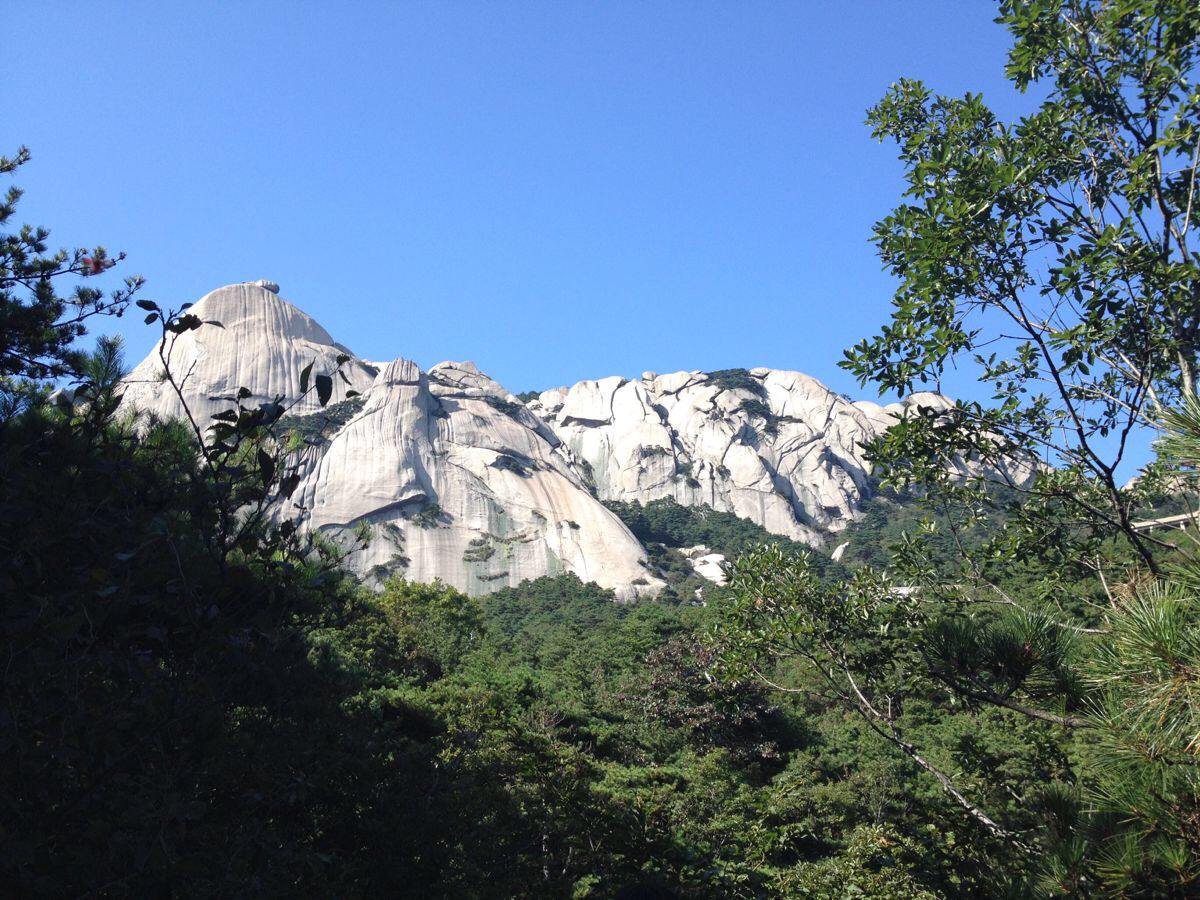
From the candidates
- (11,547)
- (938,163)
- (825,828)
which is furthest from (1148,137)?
(825,828)

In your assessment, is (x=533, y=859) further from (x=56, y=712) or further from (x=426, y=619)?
(x=426, y=619)

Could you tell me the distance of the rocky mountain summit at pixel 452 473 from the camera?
49812 mm

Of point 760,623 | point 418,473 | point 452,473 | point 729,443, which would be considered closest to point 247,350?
point 418,473

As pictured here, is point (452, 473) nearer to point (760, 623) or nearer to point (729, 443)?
point (729, 443)

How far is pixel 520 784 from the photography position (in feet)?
→ 24.3

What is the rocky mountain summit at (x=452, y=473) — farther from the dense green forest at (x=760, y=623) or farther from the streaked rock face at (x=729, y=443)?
the dense green forest at (x=760, y=623)

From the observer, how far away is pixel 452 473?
5347 centimetres

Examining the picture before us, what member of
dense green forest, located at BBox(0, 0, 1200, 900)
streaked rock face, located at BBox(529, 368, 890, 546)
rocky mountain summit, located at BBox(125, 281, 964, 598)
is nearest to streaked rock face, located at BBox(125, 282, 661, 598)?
rocky mountain summit, located at BBox(125, 281, 964, 598)

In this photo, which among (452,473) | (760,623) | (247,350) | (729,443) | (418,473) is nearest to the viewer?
(760,623)

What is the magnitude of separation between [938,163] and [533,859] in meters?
5.14

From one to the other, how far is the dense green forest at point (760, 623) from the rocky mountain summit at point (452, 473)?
34694mm

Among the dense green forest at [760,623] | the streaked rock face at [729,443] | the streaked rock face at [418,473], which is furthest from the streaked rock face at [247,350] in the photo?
the dense green forest at [760,623]

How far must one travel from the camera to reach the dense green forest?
299 cm

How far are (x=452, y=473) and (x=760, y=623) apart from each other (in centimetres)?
4910
